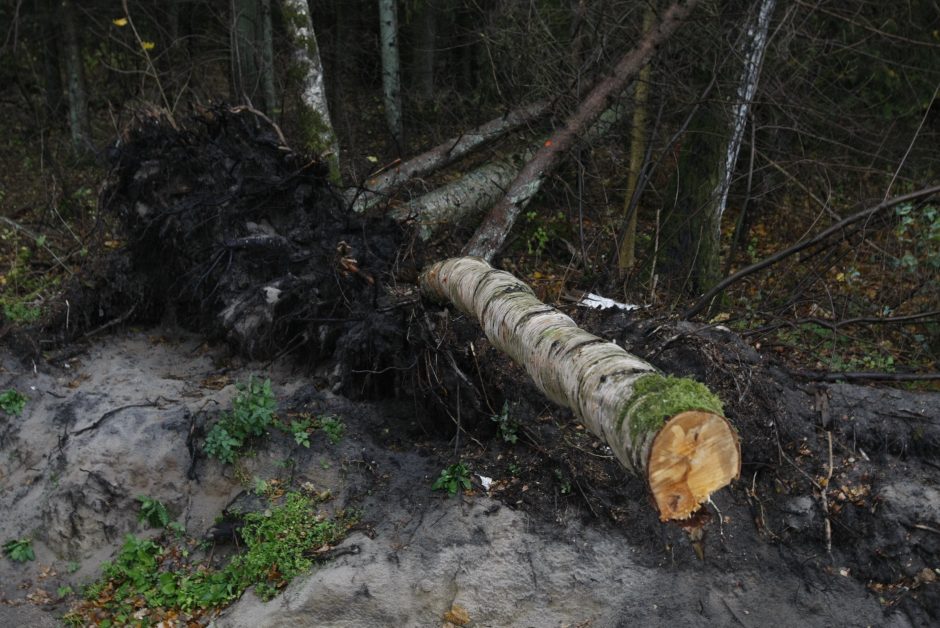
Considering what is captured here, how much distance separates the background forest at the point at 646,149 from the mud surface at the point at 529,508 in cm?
112

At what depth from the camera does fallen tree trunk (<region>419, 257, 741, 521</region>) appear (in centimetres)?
281

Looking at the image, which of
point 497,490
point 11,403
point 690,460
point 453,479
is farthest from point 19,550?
point 690,460

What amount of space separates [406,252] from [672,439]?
4.52 metres

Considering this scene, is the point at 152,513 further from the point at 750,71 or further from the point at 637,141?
the point at 750,71

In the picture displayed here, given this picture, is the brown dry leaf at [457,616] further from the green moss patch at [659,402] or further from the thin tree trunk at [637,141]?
the thin tree trunk at [637,141]

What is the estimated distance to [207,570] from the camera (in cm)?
498

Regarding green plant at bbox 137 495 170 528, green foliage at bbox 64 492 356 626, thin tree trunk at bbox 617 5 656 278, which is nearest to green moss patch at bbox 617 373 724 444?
green foliage at bbox 64 492 356 626

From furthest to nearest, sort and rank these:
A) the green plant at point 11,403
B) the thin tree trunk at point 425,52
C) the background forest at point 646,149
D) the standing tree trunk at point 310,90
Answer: the thin tree trunk at point 425,52 < the standing tree trunk at point 310,90 < the background forest at point 646,149 < the green plant at point 11,403

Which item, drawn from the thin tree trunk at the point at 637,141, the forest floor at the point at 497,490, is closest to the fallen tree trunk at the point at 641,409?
the forest floor at the point at 497,490

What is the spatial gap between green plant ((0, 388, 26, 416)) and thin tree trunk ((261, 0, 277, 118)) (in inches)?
223

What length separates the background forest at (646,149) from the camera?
728cm

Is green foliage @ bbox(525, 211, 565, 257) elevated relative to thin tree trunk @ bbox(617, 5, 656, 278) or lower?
lower

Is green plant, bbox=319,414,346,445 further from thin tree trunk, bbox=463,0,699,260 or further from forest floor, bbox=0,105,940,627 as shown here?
thin tree trunk, bbox=463,0,699,260

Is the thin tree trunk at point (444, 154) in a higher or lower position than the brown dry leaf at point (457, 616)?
higher
